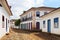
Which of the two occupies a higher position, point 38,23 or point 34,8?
point 34,8

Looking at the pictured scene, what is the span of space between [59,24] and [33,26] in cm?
2043

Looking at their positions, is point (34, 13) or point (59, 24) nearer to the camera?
point (59, 24)

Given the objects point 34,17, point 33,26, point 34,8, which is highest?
point 34,8

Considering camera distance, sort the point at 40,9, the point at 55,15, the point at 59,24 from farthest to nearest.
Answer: the point at 40,9 → the point at 55,15 → the point at 59,24

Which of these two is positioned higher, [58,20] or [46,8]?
[46,8]

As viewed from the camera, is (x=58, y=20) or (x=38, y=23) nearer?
(x=58, y=20)

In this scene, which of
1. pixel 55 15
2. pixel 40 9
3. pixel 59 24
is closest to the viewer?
pixel 59 24

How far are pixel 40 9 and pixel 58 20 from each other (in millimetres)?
18908

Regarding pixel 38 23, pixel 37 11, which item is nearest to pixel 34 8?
pixel 37 11

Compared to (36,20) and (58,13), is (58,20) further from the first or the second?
(36,20)

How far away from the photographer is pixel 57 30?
1908cm

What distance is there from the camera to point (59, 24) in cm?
1822

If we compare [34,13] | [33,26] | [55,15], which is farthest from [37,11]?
[55,15]

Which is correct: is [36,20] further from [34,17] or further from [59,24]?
[59,24]
